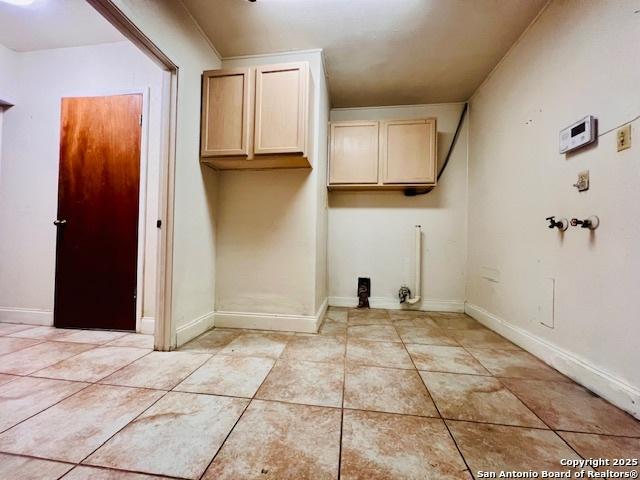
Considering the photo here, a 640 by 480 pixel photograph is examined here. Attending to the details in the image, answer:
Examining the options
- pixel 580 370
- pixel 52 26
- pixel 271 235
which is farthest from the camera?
pixel 271 235

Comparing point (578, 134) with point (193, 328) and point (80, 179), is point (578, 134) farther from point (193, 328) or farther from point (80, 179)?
point (80, 179)

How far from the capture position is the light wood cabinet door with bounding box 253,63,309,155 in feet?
6.06

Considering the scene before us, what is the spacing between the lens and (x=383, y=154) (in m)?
2.69

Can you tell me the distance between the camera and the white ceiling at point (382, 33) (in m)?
1.71

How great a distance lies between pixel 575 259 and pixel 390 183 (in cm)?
160

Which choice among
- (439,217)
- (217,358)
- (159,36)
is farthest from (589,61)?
(217,358)

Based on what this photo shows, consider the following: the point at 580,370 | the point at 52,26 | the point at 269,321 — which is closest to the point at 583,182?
the point at 580,370

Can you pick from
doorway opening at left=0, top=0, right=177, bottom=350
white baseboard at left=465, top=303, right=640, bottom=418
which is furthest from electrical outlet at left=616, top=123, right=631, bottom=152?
doorway opening at left=0, top=0, right=177, bottom=350

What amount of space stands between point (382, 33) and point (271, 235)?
1.81 meters

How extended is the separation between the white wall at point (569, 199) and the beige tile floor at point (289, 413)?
24 centimetres

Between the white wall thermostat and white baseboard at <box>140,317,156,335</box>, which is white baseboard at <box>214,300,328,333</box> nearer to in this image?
white baseboard at <box>140,317,156,335</box>

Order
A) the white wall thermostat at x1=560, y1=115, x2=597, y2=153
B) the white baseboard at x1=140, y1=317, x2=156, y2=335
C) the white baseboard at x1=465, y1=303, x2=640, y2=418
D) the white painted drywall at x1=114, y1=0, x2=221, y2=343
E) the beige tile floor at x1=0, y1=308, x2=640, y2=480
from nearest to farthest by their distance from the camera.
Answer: the beige tile floor at x1=0, y1=308, x2=640, y2=480 < the white baseboard at x1=465, y1=303, x2=640, y2=418 < the white wall thermostat at x1=560, y1=115, x2=597, y2=153 < the white painted drywall at x1=114, y1=0, x2=221, y2=343 < the white baseboard at x1=140, y1=317, x2=156, y2=335

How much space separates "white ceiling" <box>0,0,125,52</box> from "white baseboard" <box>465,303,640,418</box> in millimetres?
3869

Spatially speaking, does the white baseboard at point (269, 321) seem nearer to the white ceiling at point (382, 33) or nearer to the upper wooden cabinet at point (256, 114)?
the upper wooden cabinet at point (256, 114)
